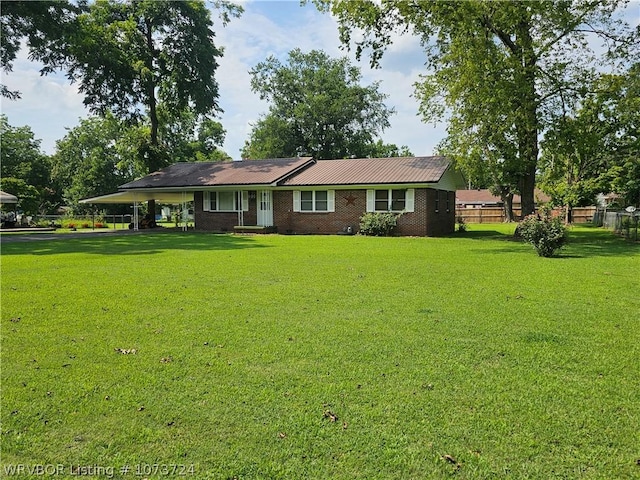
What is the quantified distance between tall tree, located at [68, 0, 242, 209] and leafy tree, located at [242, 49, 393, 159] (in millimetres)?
12461

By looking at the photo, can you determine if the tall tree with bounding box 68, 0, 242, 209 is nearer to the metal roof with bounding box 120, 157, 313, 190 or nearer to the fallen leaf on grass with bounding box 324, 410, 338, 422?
the metal roof with bounding box 120, 157, 313, 190

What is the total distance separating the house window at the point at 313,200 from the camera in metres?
24.3

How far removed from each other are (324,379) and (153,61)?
33.5 meters

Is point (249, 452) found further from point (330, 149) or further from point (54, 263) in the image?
point (330, 149)

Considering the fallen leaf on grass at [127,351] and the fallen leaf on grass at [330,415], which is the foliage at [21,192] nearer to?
the fallen leaf on grass at [127,351]

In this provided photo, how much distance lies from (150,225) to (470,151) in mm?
21235

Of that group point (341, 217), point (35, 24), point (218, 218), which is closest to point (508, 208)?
point (341, 217)

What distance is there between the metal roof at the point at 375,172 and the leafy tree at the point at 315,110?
781 inches

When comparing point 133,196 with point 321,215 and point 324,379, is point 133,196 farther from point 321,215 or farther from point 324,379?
point 324,379

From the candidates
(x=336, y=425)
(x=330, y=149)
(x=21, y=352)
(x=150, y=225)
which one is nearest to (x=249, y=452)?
(x=336, y=425)

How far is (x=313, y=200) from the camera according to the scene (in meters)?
24.8

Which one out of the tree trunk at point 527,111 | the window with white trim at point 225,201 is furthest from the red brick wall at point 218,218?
the tree trunk at point 527,111

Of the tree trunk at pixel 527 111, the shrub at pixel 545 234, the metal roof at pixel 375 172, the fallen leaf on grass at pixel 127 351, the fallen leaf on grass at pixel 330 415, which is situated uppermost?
the tree trunk at pixel 527 111

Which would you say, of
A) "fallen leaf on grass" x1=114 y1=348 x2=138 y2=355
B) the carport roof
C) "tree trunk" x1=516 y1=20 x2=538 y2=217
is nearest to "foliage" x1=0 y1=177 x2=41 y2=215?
the carport roof
